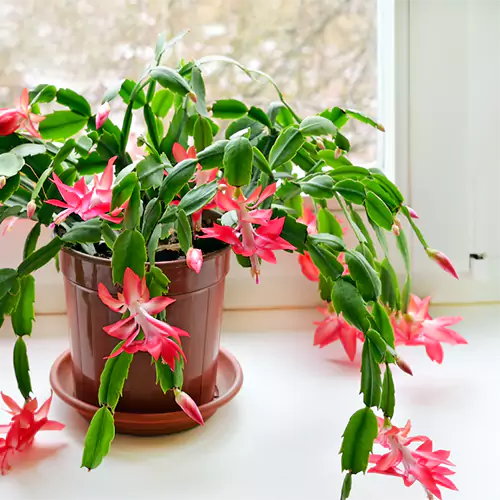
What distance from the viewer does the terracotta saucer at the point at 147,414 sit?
0.78 meters

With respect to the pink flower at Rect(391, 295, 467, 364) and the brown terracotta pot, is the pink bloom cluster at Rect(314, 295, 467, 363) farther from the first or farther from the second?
the brown terracotta pot

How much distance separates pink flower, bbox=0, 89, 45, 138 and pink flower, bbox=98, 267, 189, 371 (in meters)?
0.21

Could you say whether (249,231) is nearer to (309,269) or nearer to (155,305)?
(155,305)

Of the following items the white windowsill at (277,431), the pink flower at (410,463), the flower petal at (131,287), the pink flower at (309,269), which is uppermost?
the flower petal at (131,287)

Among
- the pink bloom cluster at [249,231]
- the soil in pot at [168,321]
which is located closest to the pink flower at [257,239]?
the pink bloom cluster at [249,231]

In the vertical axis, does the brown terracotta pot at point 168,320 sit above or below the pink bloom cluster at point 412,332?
above

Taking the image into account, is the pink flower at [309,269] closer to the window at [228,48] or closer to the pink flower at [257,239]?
the window at [228,48]

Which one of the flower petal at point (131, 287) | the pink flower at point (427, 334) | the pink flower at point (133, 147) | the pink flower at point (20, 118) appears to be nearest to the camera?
the flower petal at point (131, 287)

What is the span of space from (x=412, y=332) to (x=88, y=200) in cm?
52

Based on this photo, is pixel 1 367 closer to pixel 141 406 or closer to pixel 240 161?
pixel 141 406

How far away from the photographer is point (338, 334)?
3.29 feet

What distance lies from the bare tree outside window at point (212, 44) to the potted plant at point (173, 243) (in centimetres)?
26

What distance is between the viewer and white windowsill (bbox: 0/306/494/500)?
0.73 m

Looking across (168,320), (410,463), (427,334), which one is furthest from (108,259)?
(427,334)
